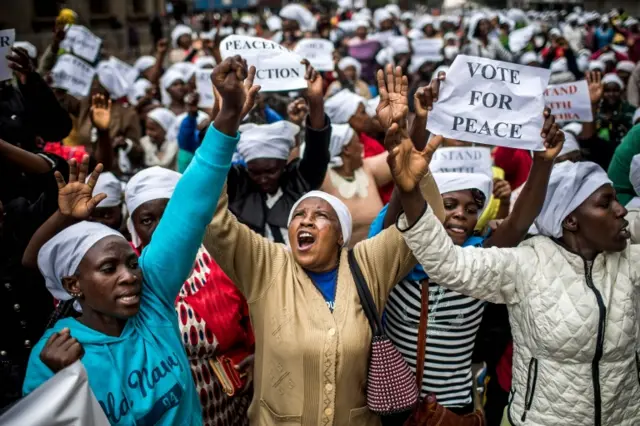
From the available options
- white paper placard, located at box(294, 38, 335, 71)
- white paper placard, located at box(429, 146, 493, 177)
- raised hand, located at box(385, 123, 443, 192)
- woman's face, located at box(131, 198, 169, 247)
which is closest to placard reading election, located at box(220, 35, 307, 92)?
white paper placard, located at box(429, 146, 493, 177)

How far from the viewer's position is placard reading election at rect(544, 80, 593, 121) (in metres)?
5.39

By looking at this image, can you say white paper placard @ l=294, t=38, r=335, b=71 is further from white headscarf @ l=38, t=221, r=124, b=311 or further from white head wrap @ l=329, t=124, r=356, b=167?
white headscarf @ l=38, t=221, r=124, b=311

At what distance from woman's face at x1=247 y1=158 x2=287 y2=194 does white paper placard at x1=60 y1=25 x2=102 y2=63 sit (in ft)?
13.6

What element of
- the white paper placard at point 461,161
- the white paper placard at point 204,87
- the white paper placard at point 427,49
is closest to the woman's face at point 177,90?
the white paper placard at point 204,87

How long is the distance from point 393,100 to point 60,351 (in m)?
1.56

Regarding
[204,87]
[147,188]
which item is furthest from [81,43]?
[147,188]

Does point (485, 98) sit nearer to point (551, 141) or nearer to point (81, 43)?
point (551, 141)

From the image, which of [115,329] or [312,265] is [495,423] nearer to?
[312,265]

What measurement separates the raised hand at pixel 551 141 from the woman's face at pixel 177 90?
Answer: 24.7 feet

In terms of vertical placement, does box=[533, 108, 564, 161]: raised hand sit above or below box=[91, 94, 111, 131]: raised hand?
below

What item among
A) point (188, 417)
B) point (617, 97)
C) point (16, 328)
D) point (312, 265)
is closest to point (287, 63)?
point (312, 265)

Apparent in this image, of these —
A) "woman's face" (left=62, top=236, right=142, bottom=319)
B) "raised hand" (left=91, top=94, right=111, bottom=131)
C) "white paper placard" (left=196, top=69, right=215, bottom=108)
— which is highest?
"white paper placard" (left=196, top=69, right=215, bottom=108)

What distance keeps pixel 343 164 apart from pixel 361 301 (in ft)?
7.29

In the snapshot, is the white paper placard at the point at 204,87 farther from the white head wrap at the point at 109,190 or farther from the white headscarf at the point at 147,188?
the white headscarf at the point at 147,188
